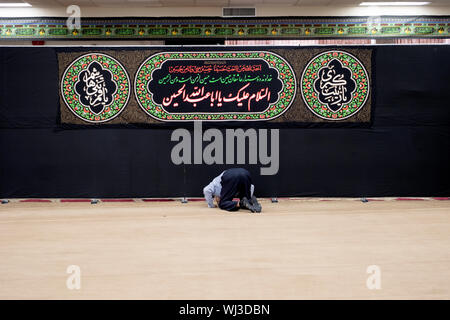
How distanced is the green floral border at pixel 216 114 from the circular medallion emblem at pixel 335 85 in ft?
0.66

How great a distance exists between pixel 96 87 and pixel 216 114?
1.44 meters

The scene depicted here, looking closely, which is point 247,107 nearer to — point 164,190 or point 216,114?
point 216,114

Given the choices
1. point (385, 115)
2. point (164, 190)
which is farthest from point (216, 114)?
point (385, 115)

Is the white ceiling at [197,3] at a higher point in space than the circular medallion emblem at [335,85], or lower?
higher

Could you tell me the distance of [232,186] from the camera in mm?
4320

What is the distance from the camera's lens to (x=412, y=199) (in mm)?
4898

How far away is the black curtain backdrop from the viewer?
4898 millimetres

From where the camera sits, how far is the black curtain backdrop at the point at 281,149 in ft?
16.1

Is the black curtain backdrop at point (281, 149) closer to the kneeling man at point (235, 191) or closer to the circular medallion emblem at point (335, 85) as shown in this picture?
the circular medallion emblem at point (335, 85)

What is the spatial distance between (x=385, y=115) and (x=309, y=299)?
3.64 meters

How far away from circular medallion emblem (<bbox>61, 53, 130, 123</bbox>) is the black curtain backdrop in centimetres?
16

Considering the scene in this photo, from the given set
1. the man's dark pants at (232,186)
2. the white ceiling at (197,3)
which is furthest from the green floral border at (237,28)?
the man's dark pants at (232,186)

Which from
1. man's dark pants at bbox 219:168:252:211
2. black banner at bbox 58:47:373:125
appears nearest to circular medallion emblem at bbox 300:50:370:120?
black banner at bbox 58:47:373:125

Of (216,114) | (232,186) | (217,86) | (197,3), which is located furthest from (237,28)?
(232,186)
